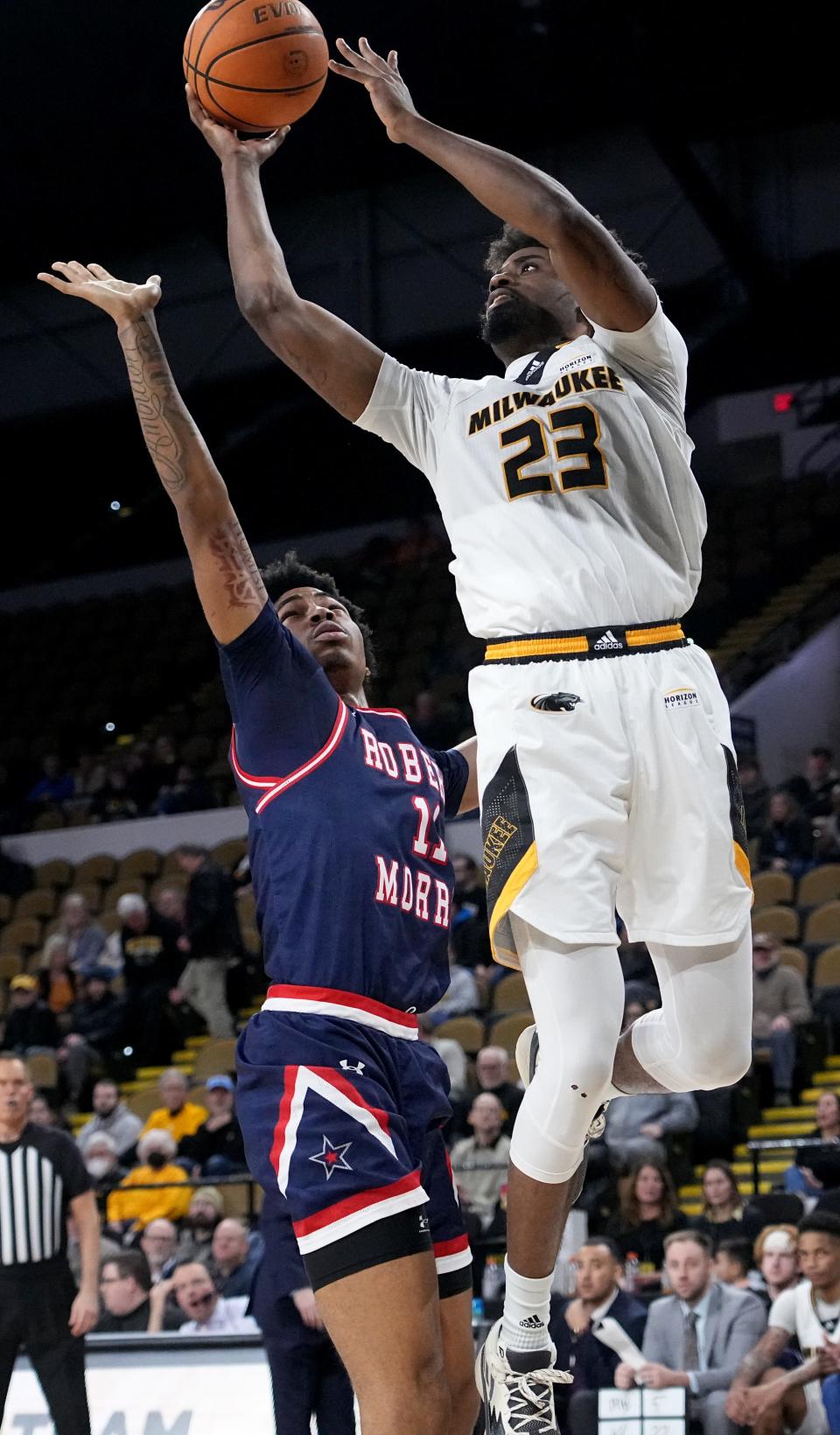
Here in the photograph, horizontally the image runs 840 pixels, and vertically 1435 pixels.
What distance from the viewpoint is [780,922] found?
41.1 feet

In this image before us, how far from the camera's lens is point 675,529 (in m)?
4.06

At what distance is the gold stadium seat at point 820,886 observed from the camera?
13.0 meters

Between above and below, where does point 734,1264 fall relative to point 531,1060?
below

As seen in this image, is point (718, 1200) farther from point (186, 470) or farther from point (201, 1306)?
point (186, 470)

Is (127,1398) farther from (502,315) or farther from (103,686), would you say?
(103,686)

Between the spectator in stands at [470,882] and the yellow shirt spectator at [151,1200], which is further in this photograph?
the spectator in stands at [470,882]

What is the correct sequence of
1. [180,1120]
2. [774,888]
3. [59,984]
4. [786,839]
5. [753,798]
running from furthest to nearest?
[59,984]
[753,798]
[786,839]
[774,888]
[180,1120]

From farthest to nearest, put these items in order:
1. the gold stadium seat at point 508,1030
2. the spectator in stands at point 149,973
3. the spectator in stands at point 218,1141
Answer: the spectator in stands at point 149,973
the gold stadium seat at point 508,1030
the spectator in stands at point 218,1141

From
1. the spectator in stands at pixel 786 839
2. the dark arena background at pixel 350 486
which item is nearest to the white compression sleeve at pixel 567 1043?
the dark arena background at pixel 350 486

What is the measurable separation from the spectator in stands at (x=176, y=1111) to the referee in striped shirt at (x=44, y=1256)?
4.27 meters

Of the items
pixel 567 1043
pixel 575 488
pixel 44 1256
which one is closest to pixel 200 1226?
pixel 44 1256

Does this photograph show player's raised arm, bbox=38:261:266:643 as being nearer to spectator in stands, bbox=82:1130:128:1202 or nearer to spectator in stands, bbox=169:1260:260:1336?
spectator in stands, bbox=169:1260:260:1336

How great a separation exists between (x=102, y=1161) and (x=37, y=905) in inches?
232

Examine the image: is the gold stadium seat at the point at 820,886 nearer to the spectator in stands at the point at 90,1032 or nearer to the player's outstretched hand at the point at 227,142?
the spectator in stands at the point at 90,1032
